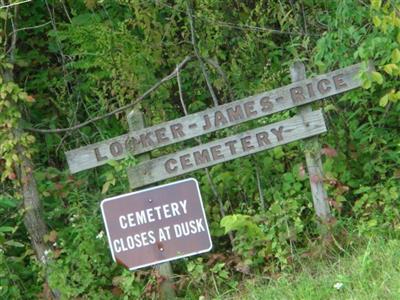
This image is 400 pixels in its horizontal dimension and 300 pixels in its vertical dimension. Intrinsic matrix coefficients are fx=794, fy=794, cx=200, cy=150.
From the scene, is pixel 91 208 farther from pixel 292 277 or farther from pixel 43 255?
pixel 292 277

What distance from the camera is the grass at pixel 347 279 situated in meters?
4.72

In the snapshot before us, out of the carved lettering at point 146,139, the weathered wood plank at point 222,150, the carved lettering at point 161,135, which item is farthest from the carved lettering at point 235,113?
the carved lettering at point 146,139

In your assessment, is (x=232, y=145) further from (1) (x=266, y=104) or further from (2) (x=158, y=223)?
(2) (x=158, y=223)

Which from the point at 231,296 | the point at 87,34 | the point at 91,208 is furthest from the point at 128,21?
the point at 231,296

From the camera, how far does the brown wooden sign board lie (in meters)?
5.12

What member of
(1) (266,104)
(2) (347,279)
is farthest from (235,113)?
(2) (347,279)

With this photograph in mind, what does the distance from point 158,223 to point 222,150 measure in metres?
0.80

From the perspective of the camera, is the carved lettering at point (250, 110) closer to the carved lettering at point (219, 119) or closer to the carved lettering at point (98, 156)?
the carved lettering at point (219, 119)

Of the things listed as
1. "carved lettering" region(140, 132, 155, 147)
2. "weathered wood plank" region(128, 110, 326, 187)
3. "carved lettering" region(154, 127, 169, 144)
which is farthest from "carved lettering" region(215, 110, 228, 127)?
"carved lettering" region(140, 132, 155, 147)

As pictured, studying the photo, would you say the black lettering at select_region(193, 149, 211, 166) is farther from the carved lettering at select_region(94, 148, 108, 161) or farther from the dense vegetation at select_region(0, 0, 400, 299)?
the carved lettering at select_region(94, 148, 108, 161)

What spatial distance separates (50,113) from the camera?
811 centimetres

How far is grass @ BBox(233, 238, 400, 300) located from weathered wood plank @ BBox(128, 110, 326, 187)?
2.89ft

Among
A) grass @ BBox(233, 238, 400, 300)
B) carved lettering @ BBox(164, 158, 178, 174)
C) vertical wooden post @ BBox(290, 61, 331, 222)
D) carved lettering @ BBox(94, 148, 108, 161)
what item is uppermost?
carved lettering @ BBox(94, 148, 108, 161)

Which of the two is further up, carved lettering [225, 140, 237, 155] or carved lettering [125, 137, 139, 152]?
carved lettering [125, 137, 139, 152]
